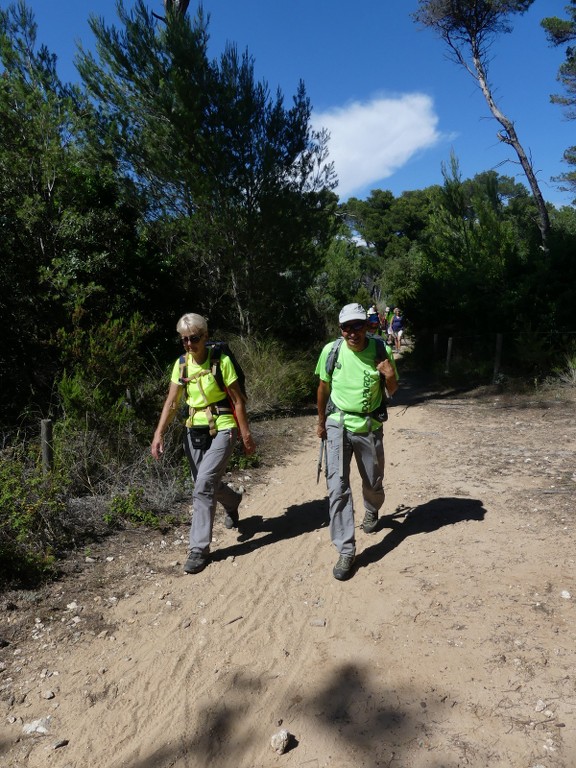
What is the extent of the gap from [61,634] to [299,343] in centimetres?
1136

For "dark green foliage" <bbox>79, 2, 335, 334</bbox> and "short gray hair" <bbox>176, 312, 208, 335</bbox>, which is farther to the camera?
"dark green foliage" <bbox>79, 2, 335, 334</bbox>

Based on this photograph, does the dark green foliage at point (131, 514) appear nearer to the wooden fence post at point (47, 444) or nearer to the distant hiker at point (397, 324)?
the wooden fence post at point (47, 444)

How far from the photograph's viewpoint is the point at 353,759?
2.42 m

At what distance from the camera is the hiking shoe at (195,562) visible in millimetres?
4254

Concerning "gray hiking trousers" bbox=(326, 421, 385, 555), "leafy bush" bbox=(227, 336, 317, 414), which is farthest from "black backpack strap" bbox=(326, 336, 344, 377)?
"leafy bush" bbox=(227, 336, 317, 414)

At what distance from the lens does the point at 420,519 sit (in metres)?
4.98

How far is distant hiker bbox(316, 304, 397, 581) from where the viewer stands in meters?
3.95

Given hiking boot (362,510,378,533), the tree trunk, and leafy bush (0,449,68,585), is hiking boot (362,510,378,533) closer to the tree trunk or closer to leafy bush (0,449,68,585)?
leafy bush (0,449,68,585)

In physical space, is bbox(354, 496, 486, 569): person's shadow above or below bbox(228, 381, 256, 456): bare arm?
below

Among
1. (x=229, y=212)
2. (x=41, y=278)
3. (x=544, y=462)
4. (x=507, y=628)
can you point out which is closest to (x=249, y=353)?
(x=229, y=212)

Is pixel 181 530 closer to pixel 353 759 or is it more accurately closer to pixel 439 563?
pixel 439 563

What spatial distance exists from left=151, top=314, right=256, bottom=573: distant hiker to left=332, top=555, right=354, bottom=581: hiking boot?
3.28 feet

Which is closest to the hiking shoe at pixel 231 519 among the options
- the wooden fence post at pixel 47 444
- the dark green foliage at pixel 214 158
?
the wooden fence post at pixel 47 444

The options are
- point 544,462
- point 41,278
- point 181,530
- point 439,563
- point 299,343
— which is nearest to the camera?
point 439,563
